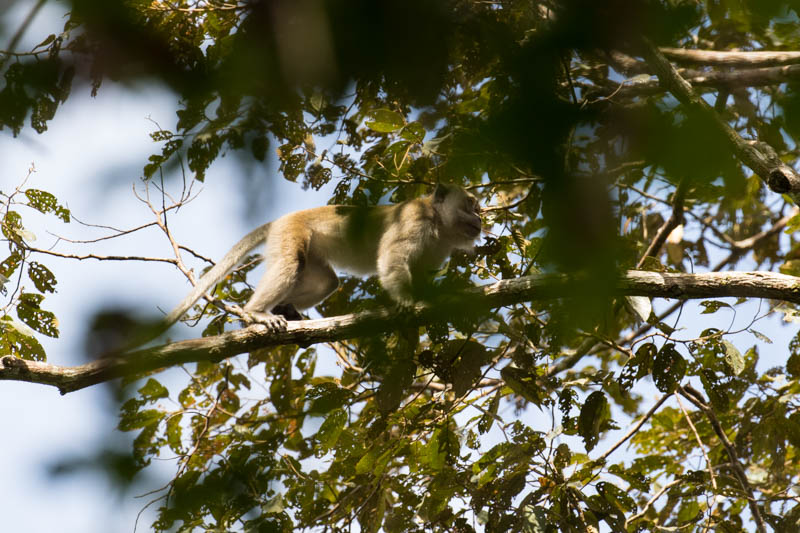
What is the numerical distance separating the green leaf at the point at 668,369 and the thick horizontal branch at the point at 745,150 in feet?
4.59

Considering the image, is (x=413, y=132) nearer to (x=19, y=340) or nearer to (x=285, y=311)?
(x=19, y=340)

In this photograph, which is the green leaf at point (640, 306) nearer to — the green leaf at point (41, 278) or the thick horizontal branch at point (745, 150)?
the thick horizontal branch at point (745, 150)

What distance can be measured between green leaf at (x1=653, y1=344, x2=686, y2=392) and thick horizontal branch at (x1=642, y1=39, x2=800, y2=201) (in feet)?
4.59

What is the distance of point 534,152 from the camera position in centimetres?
108

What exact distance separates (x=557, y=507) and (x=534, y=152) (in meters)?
4.52

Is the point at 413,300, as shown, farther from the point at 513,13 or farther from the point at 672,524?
the point at 672,524

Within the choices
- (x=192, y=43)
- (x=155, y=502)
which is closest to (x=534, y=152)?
(x=192, y=43)

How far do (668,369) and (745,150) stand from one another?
2.17m

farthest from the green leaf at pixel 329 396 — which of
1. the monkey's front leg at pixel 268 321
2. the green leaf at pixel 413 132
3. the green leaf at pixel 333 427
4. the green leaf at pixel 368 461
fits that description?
the green leaf at pixel 413 132

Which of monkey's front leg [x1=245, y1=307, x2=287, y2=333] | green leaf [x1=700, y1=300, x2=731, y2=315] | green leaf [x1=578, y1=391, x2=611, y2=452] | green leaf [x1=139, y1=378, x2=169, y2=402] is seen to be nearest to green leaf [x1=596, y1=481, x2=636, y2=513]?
green leaf [x1=578, y1=391, x2=611, y2=452]

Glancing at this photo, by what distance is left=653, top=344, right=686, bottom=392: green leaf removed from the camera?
482 cm

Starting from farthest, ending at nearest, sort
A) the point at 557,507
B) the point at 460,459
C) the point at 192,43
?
the point at 460,459, the point at 557,507, the point at 192,43

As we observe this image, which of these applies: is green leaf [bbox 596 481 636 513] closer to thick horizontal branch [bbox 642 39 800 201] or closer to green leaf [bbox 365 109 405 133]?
thick horizontal branch [bbox 642 39 800 201]

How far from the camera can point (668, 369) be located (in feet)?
15.9
